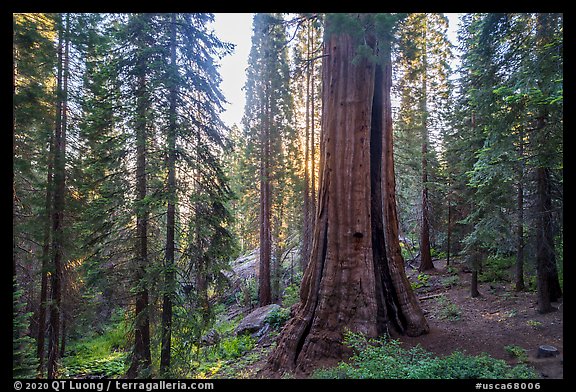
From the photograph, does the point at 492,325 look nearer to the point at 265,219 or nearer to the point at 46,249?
the point at 265,219

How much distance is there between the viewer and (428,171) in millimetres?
14625

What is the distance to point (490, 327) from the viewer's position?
267 inches

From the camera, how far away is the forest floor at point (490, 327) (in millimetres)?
5098

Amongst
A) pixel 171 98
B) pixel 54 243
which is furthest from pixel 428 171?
pixel 54 243

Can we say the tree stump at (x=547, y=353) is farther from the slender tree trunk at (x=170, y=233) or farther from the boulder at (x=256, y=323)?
the boulder at (x=256, y=323)

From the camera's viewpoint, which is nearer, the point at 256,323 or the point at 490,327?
the point at 490,327

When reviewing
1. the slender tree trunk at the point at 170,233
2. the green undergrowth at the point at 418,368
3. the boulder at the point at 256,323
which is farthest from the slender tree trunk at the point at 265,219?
the green undergrowth at the point at 418,368

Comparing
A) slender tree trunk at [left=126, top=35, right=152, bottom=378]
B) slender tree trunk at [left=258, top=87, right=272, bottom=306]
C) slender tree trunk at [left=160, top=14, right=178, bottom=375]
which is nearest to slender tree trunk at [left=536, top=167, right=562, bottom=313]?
slender tree trunk at [left=160, top=14, right=178, bottom=375]

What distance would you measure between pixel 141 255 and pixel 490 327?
9241 millimetres

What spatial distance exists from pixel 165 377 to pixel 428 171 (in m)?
14.4

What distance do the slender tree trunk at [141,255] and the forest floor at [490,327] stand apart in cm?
284

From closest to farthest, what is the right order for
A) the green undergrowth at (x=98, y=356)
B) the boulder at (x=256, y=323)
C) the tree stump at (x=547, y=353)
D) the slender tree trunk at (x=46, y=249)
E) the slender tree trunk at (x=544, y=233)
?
the tree stump at (x=547, y=353)
the slender tree trunk at (x=544, y=233)
the slender tree trunk at (x=46, y=249)
the boulder at (x=256, y=323)
the green undergrowth at (x=98, y=356)

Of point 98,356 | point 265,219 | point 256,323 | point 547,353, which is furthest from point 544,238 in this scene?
point 98,356
